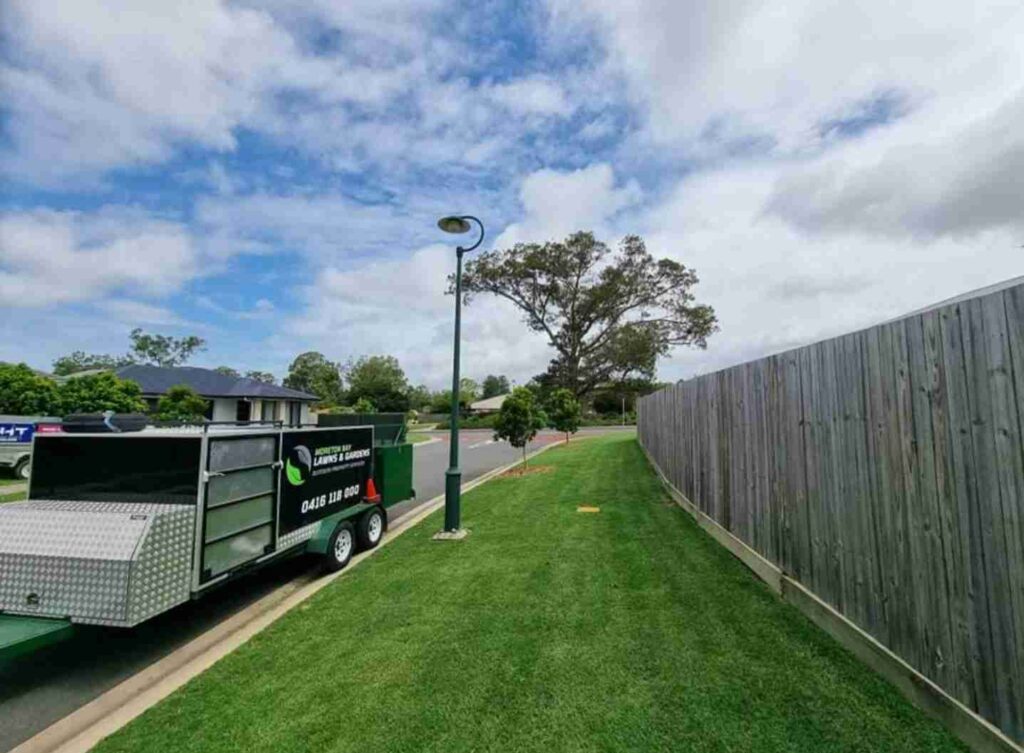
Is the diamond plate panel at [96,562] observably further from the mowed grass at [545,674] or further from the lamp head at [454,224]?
the lamp head at [454,224]

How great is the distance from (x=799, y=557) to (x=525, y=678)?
258cm

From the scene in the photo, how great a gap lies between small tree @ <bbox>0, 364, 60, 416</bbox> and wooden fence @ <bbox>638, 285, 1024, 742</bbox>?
22.9 metres

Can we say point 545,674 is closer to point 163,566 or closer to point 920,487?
point 920,487

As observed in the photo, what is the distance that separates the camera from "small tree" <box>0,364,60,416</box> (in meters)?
17.0

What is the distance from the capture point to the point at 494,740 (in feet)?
A: 9.17

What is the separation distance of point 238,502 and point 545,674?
10.4 ft

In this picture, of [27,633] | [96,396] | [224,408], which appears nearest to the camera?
[27,633]

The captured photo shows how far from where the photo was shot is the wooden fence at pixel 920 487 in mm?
2252

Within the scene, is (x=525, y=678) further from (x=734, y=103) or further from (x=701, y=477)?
(x=734, y=103)

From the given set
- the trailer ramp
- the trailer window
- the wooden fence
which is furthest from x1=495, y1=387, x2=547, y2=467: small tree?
the trailer ramp

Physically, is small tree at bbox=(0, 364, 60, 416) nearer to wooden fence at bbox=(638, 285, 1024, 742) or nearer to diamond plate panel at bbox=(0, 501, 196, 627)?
diamond plate panel at bbox=(0, 501, 196, 627)

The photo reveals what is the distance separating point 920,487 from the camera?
9.15 ft

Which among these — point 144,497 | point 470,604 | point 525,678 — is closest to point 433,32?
point 144,497

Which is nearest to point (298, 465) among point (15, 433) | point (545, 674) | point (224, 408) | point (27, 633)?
point (27, 633)
